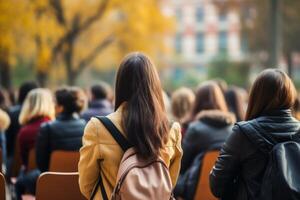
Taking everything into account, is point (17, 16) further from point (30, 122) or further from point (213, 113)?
point (213, 113)

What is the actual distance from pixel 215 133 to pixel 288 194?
2410 mm

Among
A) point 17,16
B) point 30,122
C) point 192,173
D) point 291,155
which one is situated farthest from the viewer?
point 17,16

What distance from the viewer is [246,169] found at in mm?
3945

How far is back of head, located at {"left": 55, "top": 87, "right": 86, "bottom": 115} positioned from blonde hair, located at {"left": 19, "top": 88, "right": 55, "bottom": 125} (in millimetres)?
777

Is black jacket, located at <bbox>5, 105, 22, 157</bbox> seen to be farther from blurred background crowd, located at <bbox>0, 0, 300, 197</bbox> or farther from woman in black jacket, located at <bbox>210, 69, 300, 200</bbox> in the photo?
woman in black jacket, located at <bbox>210, 69, 300, 200</bbox>

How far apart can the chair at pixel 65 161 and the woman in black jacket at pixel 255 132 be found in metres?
1.69

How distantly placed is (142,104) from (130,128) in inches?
7.0

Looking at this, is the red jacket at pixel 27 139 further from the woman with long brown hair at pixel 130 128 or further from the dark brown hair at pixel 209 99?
the woman with long brown hair at pixel 130 128

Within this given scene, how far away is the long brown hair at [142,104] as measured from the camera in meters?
3.53

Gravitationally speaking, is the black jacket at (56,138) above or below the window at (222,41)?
above

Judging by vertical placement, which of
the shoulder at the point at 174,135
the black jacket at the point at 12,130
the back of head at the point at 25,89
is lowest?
the black jacket at the point at 12,130

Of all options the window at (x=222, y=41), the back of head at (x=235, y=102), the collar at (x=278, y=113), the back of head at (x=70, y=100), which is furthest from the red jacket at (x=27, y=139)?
the window at (x=222, y=41)

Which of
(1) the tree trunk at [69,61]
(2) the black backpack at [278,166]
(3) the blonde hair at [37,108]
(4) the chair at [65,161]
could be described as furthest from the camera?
(1) the tree trunk at [69,61]

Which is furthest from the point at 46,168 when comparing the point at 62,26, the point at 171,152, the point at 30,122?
the point at 62,26
